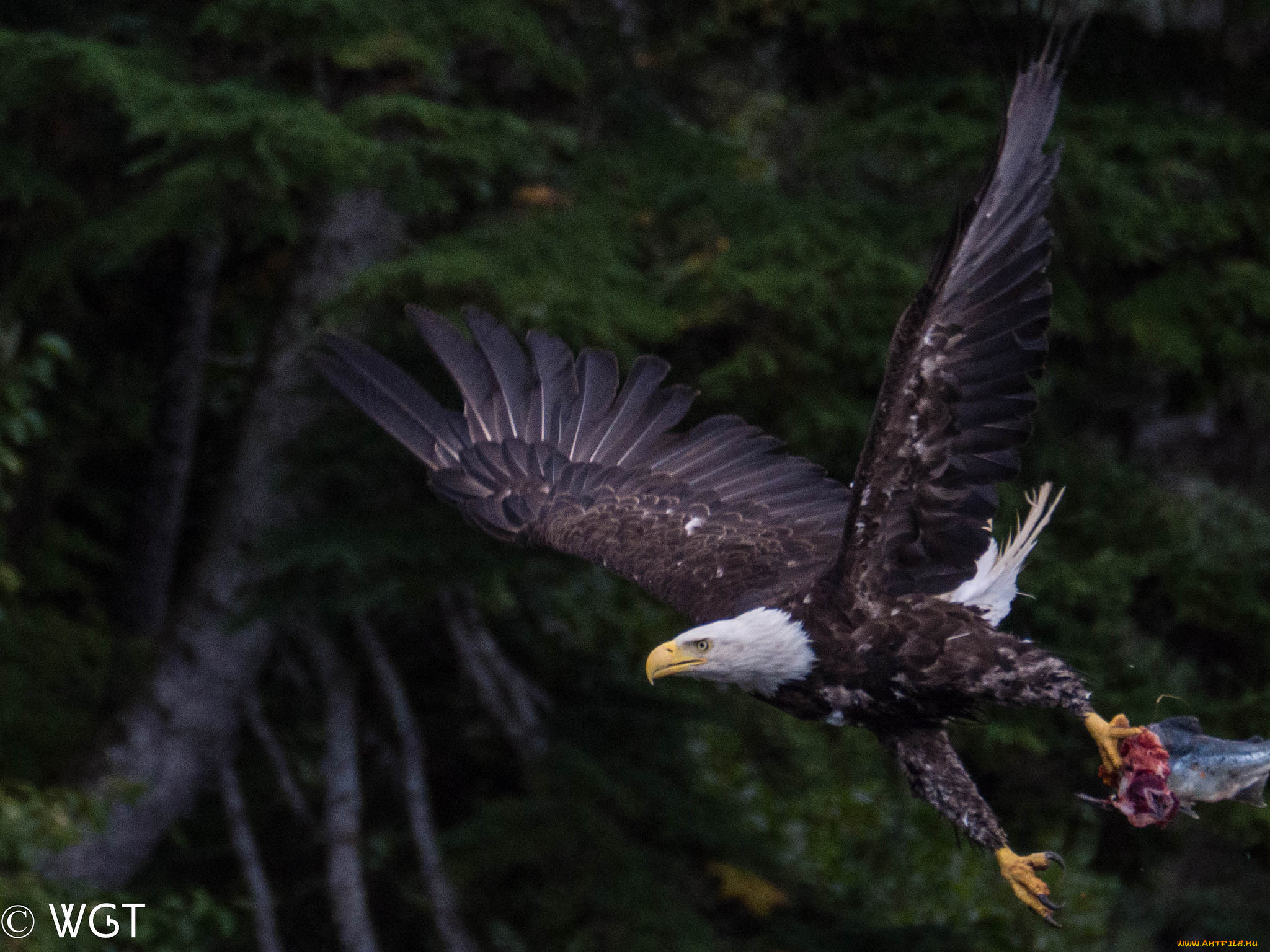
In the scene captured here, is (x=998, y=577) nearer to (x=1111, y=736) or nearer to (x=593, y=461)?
(x=1111, y=736)

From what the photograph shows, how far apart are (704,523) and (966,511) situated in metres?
1.17

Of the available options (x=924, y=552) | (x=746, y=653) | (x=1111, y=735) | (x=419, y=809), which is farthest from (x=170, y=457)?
(x=1111, y=735)

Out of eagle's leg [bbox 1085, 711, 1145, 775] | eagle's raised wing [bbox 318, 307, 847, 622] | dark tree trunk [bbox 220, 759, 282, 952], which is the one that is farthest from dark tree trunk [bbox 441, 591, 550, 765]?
eagle's leg [bbox 1085, 711, 1145, 775]

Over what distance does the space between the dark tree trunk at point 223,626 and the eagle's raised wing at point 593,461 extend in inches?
78.0

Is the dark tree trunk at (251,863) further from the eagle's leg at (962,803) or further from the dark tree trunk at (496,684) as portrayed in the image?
the eagle's leg at (962,803)

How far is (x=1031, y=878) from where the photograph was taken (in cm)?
402

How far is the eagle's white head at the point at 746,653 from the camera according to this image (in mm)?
4113

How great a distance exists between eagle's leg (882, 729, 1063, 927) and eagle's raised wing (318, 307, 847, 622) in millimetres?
673

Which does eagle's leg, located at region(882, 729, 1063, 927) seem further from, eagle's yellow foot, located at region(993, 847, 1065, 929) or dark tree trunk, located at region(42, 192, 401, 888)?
dark tree trunk, located at region(42, 192, 401, 888)

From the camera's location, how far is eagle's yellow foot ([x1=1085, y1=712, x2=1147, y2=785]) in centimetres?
387

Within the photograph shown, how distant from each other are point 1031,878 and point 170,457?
18.2 ft

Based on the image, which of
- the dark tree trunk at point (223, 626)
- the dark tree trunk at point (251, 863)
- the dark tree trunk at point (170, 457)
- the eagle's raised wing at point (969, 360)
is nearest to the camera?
the eagle's raised wing at point (969, 360)

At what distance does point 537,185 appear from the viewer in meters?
7.21

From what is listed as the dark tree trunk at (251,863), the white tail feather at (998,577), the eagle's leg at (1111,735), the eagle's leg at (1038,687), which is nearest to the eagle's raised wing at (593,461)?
the white tail feather at (998,577)
